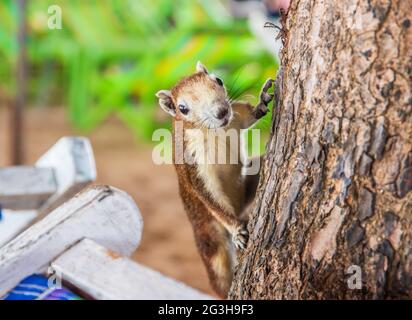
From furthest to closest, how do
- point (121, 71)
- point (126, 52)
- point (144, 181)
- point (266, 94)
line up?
point (121, 71) < point (126, 52) < point (144, 181) < point (266, 94)

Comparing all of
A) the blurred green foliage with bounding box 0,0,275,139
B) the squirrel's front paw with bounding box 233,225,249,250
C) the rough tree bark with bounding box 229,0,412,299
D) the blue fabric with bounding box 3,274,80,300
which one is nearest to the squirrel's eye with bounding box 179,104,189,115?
the squirrel's front paw with bounding box 233,225,249,250

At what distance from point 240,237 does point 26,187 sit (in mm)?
620

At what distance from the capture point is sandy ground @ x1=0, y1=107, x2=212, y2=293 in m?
5.25

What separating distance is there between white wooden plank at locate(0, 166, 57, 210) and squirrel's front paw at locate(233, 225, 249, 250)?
515mm

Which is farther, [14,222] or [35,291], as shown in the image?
[14,222]

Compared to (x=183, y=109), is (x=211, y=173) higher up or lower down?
lower down

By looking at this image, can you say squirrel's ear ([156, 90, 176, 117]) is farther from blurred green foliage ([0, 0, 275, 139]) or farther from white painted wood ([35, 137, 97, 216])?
blurred green foliage ([0, 0, 275, 139])

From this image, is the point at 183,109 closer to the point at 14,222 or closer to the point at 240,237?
the point at 240,237

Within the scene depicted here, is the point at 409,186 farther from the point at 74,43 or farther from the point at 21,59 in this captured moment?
the point at 74,43

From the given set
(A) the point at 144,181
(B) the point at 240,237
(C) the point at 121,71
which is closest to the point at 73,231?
(B) the point at 240,237

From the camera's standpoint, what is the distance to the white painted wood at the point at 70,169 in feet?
7.42

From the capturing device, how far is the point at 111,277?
146 cm

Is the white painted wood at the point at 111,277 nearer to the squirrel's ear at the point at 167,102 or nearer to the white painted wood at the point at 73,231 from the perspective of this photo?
the white painted wood at the point at 73,231

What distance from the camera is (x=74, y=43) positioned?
8.97 m
